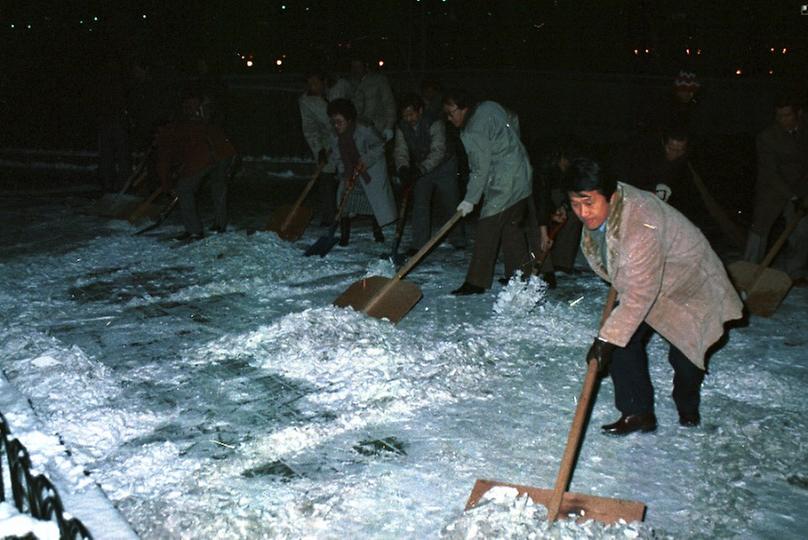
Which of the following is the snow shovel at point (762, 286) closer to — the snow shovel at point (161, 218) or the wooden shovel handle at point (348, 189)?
the wooden shovel handle at point (348, 189)

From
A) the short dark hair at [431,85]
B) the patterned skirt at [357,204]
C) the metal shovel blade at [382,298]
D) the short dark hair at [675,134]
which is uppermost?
the short dark hair at [431,85]

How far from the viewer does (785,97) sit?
6.34m

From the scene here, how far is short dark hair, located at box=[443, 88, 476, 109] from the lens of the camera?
20.8 feet

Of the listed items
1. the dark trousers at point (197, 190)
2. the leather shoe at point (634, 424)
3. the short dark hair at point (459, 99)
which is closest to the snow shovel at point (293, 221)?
the dark trousers at point (197, 190)

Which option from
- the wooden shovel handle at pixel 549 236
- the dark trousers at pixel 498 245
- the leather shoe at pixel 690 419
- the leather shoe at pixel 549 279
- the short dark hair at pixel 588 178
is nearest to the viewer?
the short dark hair at pixel 588 178

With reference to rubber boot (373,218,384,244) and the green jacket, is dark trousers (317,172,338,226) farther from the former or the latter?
the green jacket

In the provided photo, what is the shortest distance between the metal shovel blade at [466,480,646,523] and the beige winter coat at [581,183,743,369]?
2.20 feet

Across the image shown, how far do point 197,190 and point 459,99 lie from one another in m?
3.78

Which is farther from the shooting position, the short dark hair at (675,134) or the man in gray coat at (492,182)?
the man in gray coat at (492,182)

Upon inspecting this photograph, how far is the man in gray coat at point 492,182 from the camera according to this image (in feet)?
20.9

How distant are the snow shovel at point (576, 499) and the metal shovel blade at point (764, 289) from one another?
11.0 ft

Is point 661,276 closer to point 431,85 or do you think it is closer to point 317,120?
point 431,85

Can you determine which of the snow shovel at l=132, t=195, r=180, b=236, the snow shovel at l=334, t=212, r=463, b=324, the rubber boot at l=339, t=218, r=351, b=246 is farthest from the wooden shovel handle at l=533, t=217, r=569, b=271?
the snow shovel at l=132, t=195, r=180, b=236

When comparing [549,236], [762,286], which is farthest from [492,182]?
[762,286]
